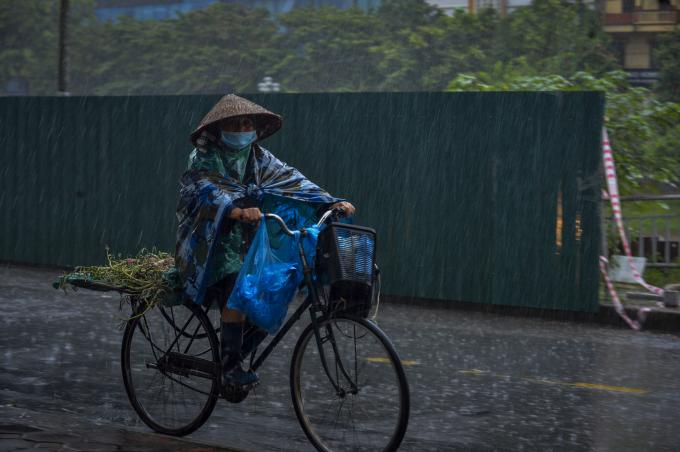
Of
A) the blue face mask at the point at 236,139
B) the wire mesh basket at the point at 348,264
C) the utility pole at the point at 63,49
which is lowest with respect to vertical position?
the wire mesh basket at the point at 348,264

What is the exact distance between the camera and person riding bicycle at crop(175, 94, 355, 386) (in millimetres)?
5277

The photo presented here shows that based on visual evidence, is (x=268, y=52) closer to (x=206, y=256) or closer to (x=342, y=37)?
(x=342, y=37)

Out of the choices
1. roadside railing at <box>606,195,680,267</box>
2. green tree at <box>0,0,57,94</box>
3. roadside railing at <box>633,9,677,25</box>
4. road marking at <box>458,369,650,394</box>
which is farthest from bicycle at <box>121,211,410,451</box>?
green tree at <box>0,0,57,94</box>

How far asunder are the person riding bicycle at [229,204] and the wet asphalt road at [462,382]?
75cm

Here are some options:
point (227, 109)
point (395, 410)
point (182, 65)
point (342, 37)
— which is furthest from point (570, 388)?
point (182, 65)

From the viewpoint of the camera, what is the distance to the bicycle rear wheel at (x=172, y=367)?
5.50 metres

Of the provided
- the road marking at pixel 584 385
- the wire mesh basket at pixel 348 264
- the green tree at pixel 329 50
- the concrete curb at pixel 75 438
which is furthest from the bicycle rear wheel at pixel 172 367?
the green tree at pixel 329 50

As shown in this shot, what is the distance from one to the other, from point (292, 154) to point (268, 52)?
61888mm

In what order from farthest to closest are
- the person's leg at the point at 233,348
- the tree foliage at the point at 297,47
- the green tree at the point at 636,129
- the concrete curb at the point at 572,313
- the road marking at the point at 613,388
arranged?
1. the tree foliage at the point at 297,47
2. the green tree at the point at 636,129
3. the concrete curb at the point at 572,313
4. the road marking at the point at 613,388
5. the person's leg at the point at 233,348

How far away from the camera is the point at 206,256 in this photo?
5.29 meters

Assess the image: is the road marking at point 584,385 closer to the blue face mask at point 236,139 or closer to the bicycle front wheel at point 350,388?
the bicycle front wheel at point 350,388

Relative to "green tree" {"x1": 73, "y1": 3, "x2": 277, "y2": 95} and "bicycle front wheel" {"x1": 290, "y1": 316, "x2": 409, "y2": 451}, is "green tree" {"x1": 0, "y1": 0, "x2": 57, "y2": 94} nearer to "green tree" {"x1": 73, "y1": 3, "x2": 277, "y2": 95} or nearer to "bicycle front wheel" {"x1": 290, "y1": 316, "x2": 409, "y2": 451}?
"green tree" {"x1": 73, "y1": 3, "x2": 277, "y2": 95}

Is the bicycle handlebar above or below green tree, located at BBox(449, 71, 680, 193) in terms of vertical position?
below

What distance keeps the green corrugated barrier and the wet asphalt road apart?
73 centimetres
